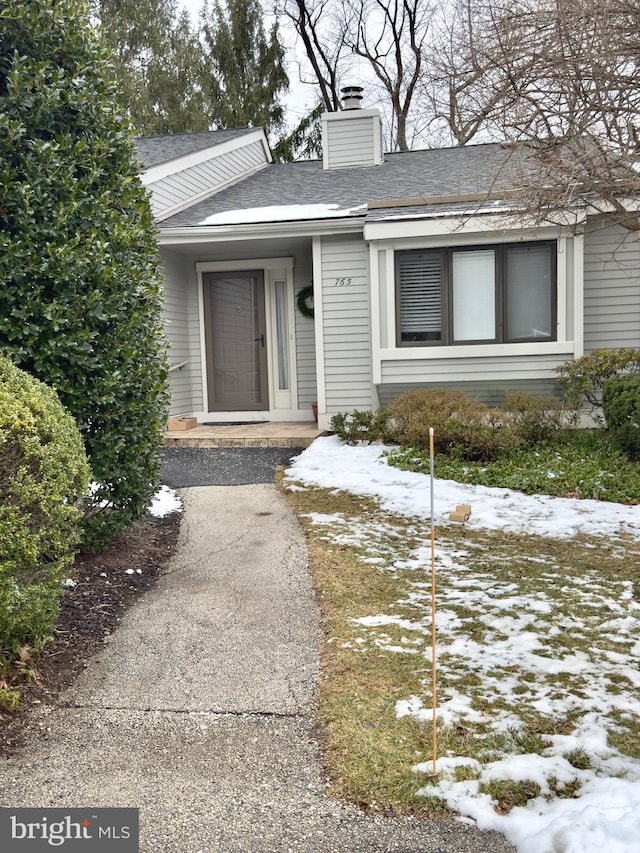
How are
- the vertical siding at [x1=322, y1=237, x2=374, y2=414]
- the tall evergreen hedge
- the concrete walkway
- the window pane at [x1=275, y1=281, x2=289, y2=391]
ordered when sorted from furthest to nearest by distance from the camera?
the window pane at [x1=275, y1=281, x2=289, y2=391] → the vertical siding at [x1=322, y1=237, x2=374, y2=414] → the tall evergreen hedge → the concrete walkway

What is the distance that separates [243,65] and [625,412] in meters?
18.5

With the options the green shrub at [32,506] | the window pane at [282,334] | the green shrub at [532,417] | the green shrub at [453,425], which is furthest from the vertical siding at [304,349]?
the green shrub at [32,506]

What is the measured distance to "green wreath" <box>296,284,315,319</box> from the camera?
1099 centimetres

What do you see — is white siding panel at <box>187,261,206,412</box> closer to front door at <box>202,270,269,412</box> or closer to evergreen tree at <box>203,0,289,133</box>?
front door at <box>202,270,269,412</box>

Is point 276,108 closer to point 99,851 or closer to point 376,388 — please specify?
point 376,388

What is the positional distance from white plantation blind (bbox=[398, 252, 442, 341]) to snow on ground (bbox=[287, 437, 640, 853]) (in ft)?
11.8

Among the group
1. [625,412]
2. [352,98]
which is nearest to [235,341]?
[352,98]

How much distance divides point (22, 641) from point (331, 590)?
5.98ft

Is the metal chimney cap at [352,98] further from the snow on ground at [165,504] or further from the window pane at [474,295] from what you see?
the snow on ground at [165,504]

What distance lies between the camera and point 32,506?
3027 mm

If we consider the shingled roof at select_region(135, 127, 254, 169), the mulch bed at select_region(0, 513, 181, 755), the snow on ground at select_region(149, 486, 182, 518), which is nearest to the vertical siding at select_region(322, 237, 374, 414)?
the shingled roof at select_region(135, 127, 254, 169)

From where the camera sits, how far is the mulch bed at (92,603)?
307 cm

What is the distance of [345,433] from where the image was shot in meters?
8.94

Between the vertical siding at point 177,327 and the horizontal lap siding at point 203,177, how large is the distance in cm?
84
